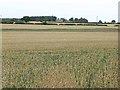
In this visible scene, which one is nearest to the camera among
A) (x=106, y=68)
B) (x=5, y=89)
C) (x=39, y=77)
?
(x=5, y=89)

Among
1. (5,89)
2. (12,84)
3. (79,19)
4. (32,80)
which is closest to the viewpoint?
(5,89)

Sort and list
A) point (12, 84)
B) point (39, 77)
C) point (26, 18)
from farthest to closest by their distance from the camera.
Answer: point (26, 18)
point (39, 77)
point (12, 84)

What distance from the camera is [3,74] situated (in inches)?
464

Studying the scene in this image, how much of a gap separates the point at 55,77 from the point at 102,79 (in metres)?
1.77

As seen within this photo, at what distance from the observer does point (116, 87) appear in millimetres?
9578

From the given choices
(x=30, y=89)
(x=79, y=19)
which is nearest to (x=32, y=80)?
(x=30, y=89)

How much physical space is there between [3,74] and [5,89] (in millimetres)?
2763

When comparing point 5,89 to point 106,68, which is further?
point 106,68

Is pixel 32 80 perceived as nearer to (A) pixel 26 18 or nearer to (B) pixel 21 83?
(B) pixel 21 83

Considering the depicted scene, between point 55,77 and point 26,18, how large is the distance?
4594 inches

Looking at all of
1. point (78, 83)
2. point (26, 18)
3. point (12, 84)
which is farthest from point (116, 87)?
point (26, 18)

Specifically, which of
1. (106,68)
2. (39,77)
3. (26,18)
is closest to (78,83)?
(39,77)

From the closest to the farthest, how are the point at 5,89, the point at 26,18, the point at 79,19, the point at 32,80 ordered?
1. the point at 5,89
2. the point at 32,80
3. the point at 26,18
4. the point at 79,19

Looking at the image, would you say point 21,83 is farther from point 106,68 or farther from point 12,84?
point 106,68
